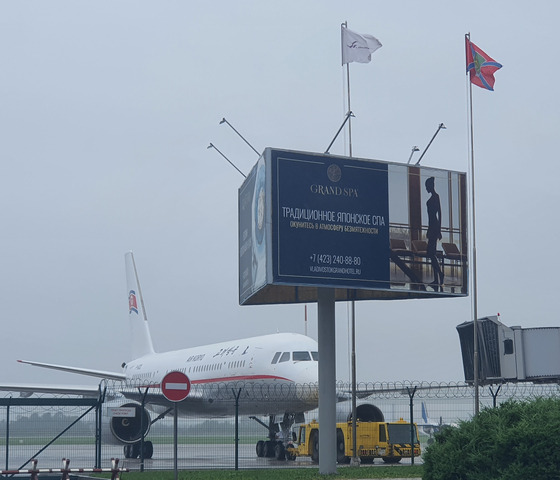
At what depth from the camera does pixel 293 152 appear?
18.6 meters

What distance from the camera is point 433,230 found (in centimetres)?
1978

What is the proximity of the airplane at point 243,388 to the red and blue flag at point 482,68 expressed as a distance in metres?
9.49

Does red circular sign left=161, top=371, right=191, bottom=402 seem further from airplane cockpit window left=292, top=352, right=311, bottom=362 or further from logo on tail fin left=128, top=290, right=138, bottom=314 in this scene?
logo on tail fin left=128, top=290, right=138, bottom=314

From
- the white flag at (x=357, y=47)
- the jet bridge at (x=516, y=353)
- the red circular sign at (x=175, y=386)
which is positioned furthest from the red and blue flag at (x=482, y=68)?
the red circular sign at (x=175, y=386)

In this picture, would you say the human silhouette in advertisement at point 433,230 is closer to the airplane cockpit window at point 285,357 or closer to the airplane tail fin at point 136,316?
the airplane cockpit window at point 285,357

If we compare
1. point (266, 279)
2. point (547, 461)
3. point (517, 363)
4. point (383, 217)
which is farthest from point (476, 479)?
point (517, 363)

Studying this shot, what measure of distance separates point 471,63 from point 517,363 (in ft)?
27.4

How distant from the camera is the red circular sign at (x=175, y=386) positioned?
611 inches

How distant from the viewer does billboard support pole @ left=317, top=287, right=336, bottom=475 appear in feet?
62.0

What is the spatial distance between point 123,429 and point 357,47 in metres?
12.9

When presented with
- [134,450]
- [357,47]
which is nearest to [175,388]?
[357,47]

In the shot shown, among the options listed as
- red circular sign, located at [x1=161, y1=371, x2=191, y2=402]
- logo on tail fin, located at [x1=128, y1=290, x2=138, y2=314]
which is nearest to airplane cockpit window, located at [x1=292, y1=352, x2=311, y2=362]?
red circular sign, located at [x1=161, y1=371, x2=191, y2=402]

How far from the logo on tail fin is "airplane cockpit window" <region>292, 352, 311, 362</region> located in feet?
80.5

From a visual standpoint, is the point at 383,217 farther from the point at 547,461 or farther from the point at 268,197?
the point at 547,461
